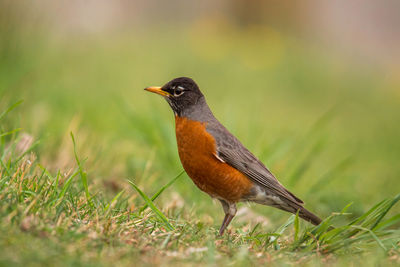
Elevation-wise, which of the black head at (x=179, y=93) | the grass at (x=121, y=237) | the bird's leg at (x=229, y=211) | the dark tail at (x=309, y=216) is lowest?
the bird's leg at (x=229, y=211)

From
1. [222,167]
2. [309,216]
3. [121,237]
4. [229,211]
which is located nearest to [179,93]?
[222,167]

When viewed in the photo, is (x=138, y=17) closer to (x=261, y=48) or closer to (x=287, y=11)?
(x=287, y=11)

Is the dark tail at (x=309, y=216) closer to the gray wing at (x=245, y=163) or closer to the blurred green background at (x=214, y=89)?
the gray wing at (x=245, y=163)

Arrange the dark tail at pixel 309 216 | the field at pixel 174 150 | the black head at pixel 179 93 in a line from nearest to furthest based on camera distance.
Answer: the field at pixel 174 150
the dark tail at pixel 309 216
the black head at pixel 179 93

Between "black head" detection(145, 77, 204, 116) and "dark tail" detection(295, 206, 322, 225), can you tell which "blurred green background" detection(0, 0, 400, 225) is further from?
"dark tail" detection(295, 206, 322, 225)

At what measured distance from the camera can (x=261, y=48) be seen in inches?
555

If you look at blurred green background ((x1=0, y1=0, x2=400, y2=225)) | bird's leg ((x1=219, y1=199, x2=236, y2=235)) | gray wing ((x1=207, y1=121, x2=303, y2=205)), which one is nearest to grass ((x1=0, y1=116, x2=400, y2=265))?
bird's leg ((x1=219, y1=199, x2=236, y2=235))

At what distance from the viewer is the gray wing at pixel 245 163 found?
15.6 ft

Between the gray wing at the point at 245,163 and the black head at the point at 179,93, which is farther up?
the black head at the point at 179,93

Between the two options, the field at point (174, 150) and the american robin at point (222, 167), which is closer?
the field at point (174, 150)

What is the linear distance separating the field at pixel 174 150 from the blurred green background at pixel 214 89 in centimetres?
4

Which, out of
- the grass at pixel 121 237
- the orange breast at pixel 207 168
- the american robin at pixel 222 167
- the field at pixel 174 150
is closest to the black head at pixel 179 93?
the american robin at pixel 222 167

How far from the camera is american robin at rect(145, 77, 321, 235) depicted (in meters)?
4.61

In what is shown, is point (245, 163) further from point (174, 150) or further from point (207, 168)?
point (174, 150)
